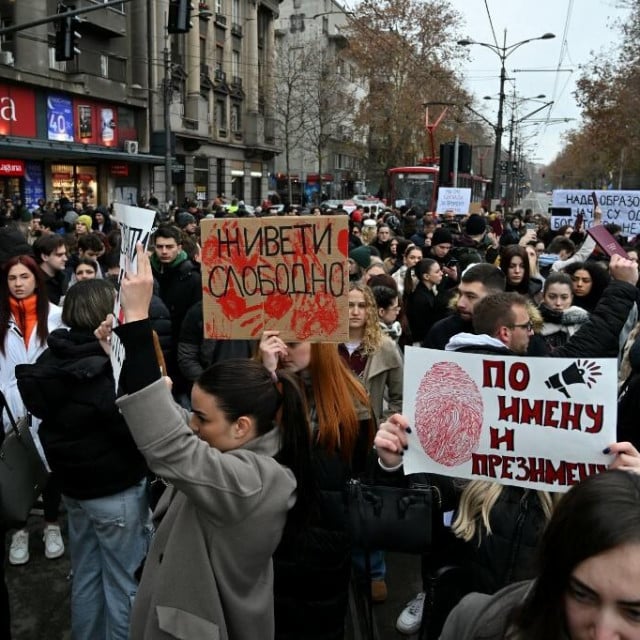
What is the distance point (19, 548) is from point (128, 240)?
2619mm

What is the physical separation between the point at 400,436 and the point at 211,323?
3.65ft

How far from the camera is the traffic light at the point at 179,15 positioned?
11594 millimetres

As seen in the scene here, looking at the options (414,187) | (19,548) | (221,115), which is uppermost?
(221,115)

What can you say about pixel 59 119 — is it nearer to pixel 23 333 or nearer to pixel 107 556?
pixel 23 333

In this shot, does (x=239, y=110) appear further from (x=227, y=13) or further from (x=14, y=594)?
(x=14, y=594)

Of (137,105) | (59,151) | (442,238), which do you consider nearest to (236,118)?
(137,105)

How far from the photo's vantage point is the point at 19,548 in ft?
13.1

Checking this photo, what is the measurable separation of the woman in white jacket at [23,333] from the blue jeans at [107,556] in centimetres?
110

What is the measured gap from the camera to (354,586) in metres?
3.13

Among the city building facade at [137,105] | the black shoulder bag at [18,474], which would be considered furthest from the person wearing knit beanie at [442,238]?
the city building facade at [137,105]

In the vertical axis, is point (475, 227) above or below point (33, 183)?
below

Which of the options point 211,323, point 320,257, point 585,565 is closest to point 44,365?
point 211,323

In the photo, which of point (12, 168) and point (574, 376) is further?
point (12, 168)

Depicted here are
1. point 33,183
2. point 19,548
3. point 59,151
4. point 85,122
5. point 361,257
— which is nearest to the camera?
point 19,548
